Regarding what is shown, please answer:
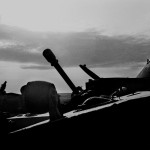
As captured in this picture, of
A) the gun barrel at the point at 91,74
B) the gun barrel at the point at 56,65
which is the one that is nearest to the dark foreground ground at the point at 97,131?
the gun barrel at the point at 56,65

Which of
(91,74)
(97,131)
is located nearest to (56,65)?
(91,74)

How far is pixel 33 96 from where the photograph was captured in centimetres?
718

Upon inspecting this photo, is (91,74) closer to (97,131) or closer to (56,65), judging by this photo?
(56,65)

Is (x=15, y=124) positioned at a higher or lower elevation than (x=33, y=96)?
lower

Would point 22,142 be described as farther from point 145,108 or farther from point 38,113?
point 38,113

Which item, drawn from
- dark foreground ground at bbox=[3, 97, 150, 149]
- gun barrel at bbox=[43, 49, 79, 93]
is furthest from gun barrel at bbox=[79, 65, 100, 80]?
dark foreground ground at bbox=[3, 97, 150, 149]

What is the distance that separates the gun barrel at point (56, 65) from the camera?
12.4 metres

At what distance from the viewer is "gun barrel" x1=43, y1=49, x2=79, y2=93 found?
488 inches

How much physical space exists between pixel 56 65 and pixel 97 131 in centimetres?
785

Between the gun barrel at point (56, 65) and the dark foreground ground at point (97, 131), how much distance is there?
6799 mm

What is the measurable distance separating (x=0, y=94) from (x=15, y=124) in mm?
10503

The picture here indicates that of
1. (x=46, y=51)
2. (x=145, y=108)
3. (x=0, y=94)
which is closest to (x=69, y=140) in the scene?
(x=145, y=108)

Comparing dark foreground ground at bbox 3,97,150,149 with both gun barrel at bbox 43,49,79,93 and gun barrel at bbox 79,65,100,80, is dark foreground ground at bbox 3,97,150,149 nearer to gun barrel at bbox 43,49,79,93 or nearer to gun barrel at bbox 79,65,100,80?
gun barrel at bbox 43,49,79,93

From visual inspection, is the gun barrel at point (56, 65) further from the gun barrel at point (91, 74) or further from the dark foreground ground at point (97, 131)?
the dark foreground ground at point (97, 131)
